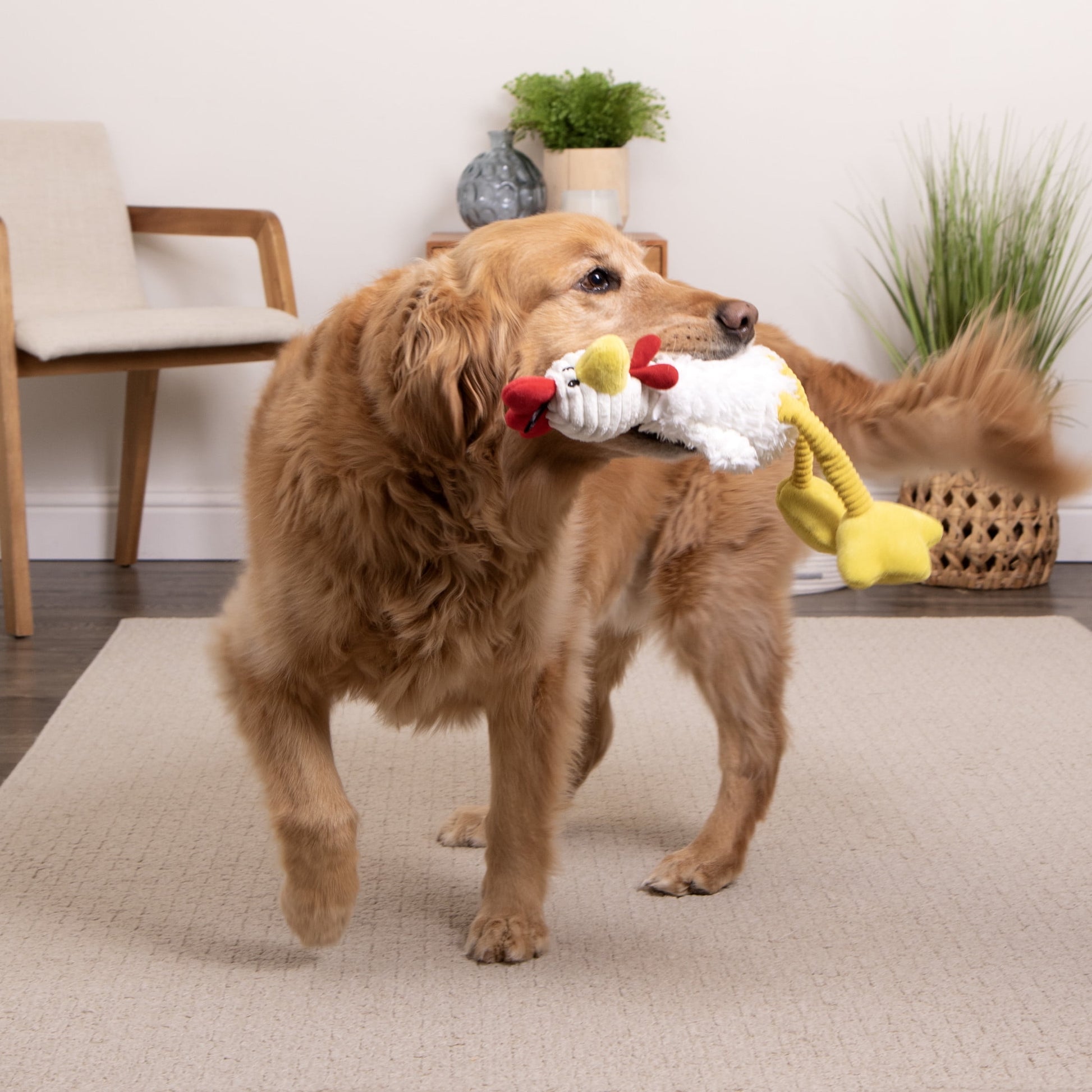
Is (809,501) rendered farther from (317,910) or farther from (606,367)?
(317,910)

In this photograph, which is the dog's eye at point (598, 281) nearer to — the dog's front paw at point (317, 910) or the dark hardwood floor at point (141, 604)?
the dog's front paw at point (317, 910)

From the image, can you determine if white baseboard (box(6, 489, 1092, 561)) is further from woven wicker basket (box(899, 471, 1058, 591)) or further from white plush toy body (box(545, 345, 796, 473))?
white plush toy body (box(545, 345, 796, 473))

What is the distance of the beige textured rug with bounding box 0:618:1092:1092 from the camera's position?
55.1 inches

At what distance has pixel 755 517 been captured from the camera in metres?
1.87

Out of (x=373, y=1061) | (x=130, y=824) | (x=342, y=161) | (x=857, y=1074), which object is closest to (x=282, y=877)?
(x=130, y=824)

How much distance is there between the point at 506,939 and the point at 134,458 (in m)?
2.51

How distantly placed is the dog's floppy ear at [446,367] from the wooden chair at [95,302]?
191cm

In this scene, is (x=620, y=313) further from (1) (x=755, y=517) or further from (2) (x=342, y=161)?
(2) (x=342, y=161)

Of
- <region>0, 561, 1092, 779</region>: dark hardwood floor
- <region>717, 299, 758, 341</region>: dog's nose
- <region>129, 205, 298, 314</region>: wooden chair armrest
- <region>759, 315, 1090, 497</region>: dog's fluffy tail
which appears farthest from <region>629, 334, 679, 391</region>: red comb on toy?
<region>129, 205, 298, 314</region>: wooden chair armrest

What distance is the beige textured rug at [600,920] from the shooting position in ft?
4.59

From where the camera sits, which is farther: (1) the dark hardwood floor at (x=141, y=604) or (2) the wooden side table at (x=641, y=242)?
(2) the wooden side table at (x=641, y=242)

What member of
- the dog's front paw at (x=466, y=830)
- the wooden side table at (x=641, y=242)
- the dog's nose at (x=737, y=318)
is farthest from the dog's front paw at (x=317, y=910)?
the wooden side table at (x=641, y=242)

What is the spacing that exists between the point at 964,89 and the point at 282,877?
3.13m

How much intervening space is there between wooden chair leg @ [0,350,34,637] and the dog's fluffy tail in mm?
1920
